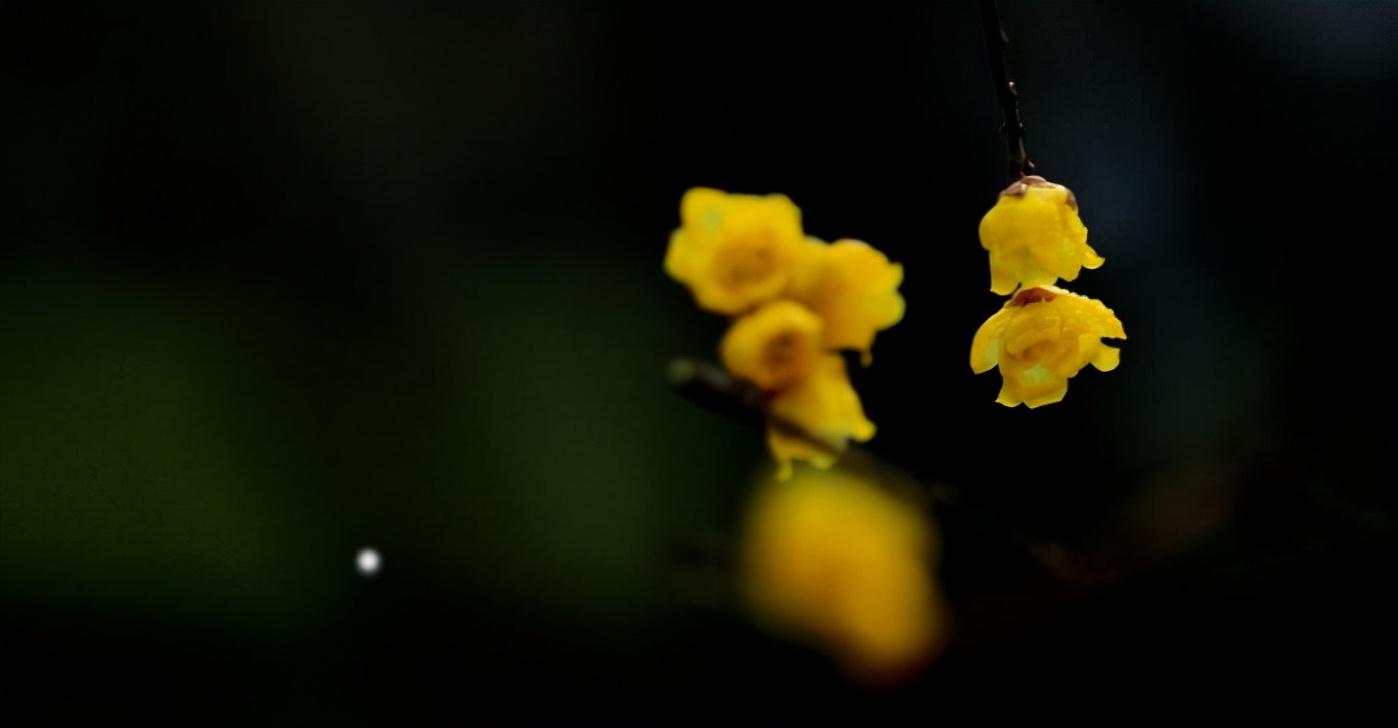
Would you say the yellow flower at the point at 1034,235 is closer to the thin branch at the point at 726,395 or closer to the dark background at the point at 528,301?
the thin branch at the point at 726,395

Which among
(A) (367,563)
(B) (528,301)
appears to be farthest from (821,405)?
(B) (528,301)

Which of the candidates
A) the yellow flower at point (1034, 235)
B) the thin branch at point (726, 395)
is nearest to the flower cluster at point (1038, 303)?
the yellow flower at point (1034, 235)

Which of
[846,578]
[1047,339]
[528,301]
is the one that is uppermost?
[528,301]

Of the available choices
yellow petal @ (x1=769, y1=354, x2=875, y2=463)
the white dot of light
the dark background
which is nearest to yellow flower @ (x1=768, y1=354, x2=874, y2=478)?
yellow petal @ (x1=769, y1=354, x2=875, y2=463)

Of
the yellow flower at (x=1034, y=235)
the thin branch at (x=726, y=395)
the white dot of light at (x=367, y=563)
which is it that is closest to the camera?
the thin branch at (x=726, y=395)

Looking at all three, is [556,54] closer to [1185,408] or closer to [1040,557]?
[1185,408]

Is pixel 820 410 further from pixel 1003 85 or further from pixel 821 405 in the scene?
pixel 1003 85

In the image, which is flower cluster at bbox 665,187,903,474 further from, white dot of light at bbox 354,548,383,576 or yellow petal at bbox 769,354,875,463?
white dot of light at bbox 354,548,383,576

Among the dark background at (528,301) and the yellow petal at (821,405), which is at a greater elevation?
the dark background at (528,301)
